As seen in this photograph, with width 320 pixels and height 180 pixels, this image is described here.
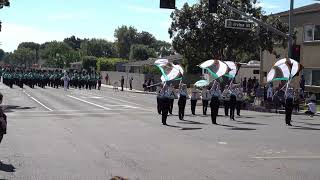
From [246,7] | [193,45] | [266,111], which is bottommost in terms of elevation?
[266,111]

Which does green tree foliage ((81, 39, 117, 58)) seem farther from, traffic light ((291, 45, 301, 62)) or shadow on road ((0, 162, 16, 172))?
shadow on road ((0, 162, 16, 172))

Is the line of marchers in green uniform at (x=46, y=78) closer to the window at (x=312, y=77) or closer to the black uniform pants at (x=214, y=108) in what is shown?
the window at (x=312, y=77)

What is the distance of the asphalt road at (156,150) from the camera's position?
400 inches

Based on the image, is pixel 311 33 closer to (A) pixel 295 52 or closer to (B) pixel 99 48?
(A) pixel 295 52

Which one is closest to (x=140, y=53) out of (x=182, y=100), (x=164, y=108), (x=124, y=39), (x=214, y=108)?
(x=124, y=39)

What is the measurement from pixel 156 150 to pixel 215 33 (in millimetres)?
27032

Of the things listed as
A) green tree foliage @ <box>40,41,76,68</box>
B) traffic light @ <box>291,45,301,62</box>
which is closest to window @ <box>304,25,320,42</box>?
traffic light @ <box>291,45,301,62</box>

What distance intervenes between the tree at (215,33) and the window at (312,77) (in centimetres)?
312

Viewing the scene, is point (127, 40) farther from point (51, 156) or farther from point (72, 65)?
point (51, 156)

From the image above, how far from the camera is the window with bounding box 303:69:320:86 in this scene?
40594 millimetres

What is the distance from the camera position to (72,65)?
133m

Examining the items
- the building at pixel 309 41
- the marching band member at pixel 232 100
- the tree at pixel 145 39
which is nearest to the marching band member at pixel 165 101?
the marching band member at pixel 232 100

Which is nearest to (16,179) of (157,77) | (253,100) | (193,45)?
(253,100)

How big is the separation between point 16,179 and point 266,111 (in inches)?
909
